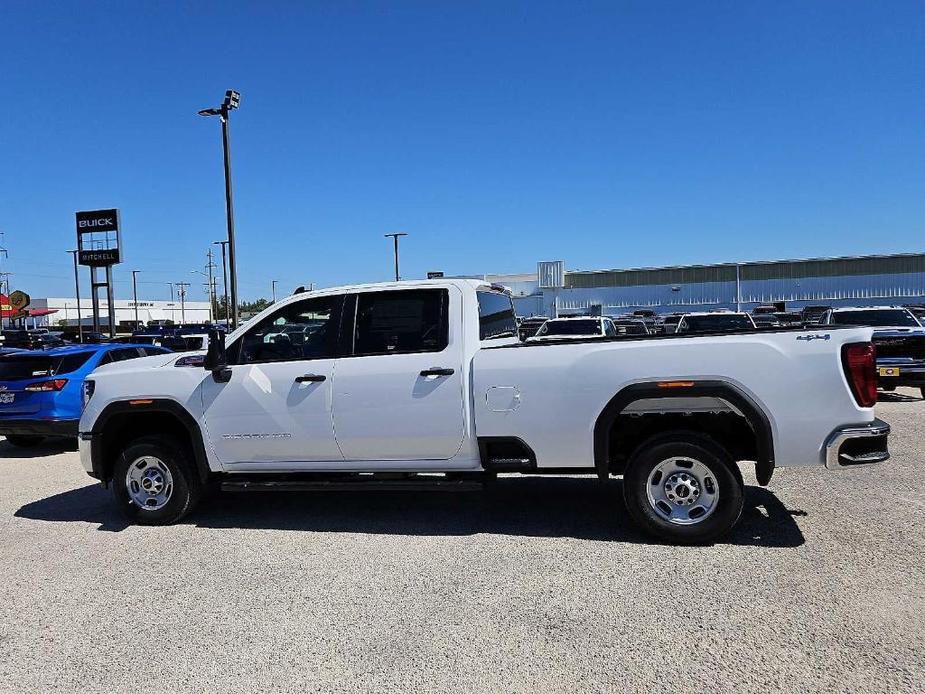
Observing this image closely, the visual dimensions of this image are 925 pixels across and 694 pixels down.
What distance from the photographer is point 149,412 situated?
6234mm

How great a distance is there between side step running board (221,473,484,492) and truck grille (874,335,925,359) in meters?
9.95

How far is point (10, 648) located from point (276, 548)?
1.89 meters

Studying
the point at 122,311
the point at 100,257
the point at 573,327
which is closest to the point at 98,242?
the point at 100,257

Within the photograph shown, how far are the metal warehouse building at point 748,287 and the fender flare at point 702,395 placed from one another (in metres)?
49.9

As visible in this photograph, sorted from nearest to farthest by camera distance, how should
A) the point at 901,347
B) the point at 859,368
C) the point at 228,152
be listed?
the point at 859,368 → the point at 901,347 → the point at 228,152

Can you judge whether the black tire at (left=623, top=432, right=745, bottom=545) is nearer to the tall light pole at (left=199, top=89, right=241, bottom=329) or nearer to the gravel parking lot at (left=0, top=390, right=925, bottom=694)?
the gravel parking lot at (left=0, top=390, right=925, bottom=694)

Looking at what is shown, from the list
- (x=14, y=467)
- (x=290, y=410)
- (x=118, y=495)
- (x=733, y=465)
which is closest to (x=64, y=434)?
(x=14, y=467)

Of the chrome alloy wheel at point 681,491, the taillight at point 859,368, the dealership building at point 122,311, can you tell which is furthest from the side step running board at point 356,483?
the dealership building at point 122,311

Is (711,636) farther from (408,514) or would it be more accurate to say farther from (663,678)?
(408,514)

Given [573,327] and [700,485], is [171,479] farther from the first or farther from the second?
[573,327]

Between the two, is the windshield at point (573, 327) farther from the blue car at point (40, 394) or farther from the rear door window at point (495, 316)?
the rear door window at point (495, 316)

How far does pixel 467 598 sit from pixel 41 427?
777cm

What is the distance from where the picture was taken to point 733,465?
506cm

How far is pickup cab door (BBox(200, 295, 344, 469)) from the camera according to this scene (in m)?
5.75
